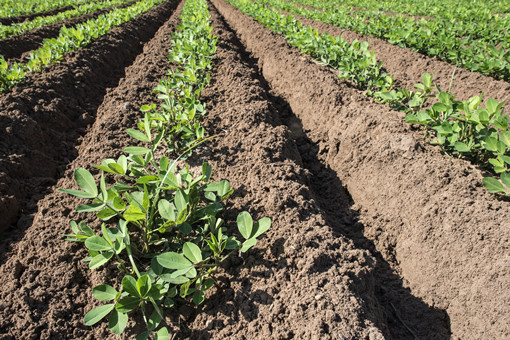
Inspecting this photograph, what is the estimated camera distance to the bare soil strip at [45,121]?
2742 millimetres

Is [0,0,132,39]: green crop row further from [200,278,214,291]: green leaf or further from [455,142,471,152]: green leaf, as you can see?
[455,142,471,152]: green leaf

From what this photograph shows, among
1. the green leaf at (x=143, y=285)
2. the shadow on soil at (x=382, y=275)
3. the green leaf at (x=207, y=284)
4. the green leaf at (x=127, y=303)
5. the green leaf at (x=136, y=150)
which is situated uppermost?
the green leaf at (x=136, y=150)

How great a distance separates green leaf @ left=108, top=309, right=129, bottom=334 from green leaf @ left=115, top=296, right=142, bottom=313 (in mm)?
48

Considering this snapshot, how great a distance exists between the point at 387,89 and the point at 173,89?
260cm

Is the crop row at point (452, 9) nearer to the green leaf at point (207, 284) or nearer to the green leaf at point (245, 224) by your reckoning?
the green leaf at point (245, 224)

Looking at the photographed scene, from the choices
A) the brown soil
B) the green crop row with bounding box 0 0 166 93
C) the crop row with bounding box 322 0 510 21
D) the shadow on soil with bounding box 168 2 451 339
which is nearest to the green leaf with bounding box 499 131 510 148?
the shadow on soil with bounding box 168 2 451 339

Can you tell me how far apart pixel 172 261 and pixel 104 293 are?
1.08ft

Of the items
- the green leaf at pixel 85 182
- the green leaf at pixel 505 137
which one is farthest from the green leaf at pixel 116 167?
the green leaf at pixel 505 137

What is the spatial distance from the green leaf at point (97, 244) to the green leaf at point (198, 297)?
491 millimetres

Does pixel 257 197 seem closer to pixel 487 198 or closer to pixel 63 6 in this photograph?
pixel 487 198

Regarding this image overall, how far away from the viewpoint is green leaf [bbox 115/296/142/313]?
1276 mm

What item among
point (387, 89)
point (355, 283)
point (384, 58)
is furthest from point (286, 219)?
point (384, 58)

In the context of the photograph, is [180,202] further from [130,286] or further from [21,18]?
[21,18]

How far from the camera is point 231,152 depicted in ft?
8.39
